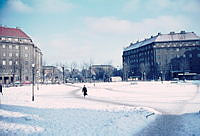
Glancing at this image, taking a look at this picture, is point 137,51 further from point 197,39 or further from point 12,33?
point 12,33

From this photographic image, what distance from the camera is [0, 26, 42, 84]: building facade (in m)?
68.8

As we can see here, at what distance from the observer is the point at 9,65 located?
70.4 meters

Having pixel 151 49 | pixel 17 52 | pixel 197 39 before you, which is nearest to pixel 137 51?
pixel 151 49

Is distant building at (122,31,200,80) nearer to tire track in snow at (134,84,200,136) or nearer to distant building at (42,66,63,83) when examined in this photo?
distant building at (42,66,63,83)

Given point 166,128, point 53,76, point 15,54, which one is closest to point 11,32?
point 15,54

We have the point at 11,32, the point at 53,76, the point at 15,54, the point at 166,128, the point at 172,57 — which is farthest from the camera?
the point at 172,57

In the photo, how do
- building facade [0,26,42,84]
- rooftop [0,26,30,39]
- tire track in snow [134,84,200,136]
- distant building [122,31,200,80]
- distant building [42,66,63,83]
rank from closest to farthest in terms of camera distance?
tire track in snow [134,84,200,136], building facade [0,26,42,84], rooftop [0,26,30,39], distant building [122,31,200,80], distant building [42,66,63,83]

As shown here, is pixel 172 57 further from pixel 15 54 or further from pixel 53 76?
pixel 15 54

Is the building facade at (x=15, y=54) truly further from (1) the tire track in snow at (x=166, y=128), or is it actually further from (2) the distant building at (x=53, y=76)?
(1) the tire track in snow at (x=166, y=128)

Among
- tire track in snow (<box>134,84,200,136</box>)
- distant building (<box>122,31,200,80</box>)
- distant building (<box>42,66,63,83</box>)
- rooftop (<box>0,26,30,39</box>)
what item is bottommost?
tire track in snow (<box>134,84,200,136</box>)

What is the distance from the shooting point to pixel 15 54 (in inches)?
2889

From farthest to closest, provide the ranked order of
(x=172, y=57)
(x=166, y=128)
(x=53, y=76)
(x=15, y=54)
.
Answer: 1. (x=172, y=57)
2. (x=53, y=76)
3. (x=15, y=54)
4. (x=166, y=128)

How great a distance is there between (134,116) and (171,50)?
89.1m

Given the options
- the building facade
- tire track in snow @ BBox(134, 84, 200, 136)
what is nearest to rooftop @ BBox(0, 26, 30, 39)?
the building facade
